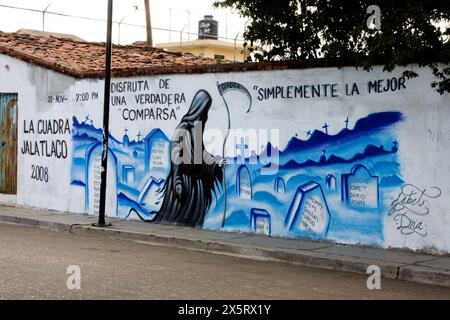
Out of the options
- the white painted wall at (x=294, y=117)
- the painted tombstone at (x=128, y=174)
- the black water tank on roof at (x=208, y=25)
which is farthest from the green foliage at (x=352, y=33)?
the black water tank on roof at (x=208, y=25)

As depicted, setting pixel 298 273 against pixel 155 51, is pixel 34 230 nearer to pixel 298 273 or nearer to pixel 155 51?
pixel 298 273

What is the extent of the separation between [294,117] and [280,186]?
4.06ft

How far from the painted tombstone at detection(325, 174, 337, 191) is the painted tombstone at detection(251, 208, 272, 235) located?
1.33m

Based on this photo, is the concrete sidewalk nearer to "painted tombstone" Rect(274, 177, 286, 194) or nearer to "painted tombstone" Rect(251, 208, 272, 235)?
"painted tombstone" Rect(251, 208, 272, 235)

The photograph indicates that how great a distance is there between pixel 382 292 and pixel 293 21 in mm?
5703

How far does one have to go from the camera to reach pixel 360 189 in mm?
10398

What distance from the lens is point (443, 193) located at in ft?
31.3

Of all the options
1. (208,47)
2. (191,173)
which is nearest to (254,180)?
(191,173)

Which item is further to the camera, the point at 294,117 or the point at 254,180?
the point at 254,180

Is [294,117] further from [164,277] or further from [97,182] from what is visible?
[97,182]

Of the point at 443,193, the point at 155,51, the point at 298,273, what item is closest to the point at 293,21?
the point at 443,193

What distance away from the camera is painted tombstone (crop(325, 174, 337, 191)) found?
10711 millimetres
